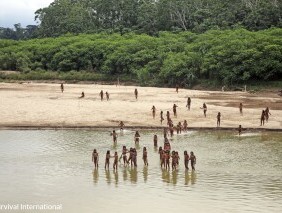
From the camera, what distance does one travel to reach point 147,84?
62.3m


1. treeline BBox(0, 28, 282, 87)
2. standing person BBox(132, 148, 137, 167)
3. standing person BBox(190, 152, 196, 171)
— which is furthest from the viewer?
treeline BBox(0, 28, 282, 87)

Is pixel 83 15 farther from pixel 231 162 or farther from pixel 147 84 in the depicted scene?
pixel 231 162

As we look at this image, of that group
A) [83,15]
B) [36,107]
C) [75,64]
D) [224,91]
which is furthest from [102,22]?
[36,107]

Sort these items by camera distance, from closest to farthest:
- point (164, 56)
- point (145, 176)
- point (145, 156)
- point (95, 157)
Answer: point (145, 176) < point (95, 157) < point (145, 156) < point (164, 56)

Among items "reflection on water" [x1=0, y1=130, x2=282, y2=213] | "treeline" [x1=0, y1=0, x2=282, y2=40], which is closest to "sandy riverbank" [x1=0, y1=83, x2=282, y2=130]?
"reflection on water" [x1=0, y1=130, x2=282, y2=213]

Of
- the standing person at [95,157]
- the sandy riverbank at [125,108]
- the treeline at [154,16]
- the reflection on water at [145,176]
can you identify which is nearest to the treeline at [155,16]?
the treeline at [154,16]

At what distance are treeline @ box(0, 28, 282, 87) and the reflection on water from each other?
980 inches

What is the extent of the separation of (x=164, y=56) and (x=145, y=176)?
43.8 metres

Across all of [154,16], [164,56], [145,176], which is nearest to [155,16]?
[154,16]

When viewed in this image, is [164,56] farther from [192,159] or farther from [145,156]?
[192,159]

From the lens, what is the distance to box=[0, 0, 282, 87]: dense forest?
56.0 meters

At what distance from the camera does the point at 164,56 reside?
212 ft

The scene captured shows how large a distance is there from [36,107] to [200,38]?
31.6 meters

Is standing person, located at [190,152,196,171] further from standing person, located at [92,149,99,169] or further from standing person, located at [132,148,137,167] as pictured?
standing person, located at [92,149,99,169]
